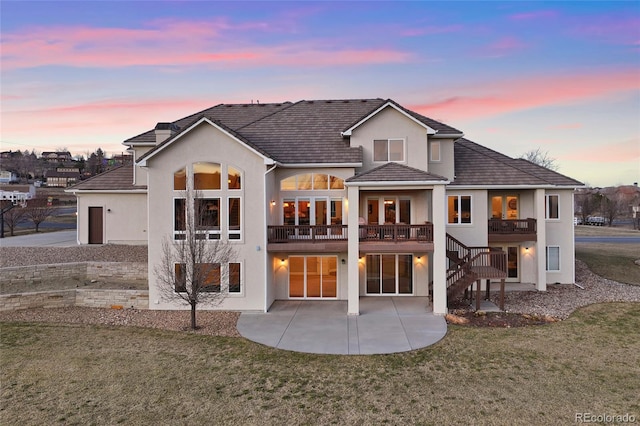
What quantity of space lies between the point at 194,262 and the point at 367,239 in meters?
7.53

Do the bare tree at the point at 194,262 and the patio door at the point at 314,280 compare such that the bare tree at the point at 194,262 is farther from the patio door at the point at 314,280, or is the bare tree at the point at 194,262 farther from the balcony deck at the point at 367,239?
the patio door at the point at 314,280

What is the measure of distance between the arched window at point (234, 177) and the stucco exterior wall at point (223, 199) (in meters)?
0.17

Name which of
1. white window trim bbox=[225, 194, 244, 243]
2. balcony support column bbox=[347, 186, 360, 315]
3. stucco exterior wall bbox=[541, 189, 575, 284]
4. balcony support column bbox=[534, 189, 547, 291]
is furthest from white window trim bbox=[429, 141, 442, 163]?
white window trim bbox=[225, 194, 244, 243]

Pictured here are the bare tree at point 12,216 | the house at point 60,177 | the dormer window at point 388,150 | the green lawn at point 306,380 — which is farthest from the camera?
the house at point 60,177

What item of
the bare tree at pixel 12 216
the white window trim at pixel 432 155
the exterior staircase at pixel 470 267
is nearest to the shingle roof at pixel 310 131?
the white window trim at pixel 432 155

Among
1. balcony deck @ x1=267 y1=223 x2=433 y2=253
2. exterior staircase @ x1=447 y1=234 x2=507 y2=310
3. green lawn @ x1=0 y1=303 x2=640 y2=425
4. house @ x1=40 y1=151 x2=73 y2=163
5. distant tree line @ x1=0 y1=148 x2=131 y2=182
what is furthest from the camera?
house @ x1=40 y1=151 x2=73 y2=163

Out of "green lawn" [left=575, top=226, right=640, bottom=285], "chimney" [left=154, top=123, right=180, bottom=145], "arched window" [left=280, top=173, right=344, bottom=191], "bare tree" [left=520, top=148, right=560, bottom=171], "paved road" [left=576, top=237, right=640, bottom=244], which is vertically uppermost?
"bare tree" [left=520, top=148, right=560, bottom=171]

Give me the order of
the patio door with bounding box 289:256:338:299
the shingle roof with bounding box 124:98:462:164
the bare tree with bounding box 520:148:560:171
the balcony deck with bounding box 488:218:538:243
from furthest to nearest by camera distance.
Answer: the bare tree with bounding box 520:148:560:171, the balcony deck with bounding box 488:218:538:243, the patio door with bounding box 289:256:338:299, the shingle roof with bounding box 124:98:462:164

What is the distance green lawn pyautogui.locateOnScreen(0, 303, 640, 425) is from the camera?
24.2 feet

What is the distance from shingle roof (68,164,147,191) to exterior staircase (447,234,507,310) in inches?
722

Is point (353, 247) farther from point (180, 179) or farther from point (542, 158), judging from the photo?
point (542, 158)

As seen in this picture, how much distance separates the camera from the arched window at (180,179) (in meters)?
15.4

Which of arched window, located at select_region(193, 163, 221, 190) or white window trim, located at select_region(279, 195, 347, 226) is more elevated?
arched window, located at select_region(193, 163, 221, 190)

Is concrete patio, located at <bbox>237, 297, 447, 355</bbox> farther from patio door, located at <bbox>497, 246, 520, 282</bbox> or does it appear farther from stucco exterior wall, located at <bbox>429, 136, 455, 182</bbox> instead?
stucco exterior wall, located at <bbox>429, 136, 455, 182</bbox>
